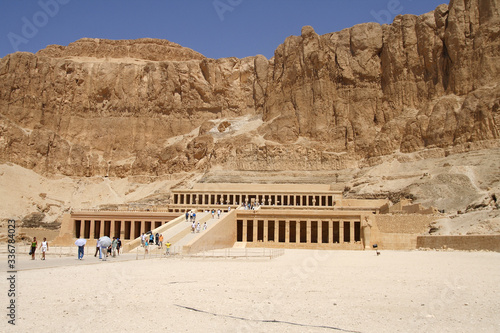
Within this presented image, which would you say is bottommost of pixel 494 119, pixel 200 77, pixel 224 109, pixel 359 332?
pixel 359 332

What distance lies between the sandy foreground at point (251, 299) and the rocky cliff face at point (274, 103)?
61112mm

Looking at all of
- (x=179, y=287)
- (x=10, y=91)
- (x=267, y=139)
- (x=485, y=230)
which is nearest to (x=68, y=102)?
(x=10, y=91)

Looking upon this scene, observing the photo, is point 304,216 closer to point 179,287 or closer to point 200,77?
point 179,287

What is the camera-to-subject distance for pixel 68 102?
116 meters

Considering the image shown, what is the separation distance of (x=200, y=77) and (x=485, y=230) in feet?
308

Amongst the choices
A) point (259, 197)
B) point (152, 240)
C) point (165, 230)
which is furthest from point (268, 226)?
point (259, 197)

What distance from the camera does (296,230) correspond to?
45.8 meters

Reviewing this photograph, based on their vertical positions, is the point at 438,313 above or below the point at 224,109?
below

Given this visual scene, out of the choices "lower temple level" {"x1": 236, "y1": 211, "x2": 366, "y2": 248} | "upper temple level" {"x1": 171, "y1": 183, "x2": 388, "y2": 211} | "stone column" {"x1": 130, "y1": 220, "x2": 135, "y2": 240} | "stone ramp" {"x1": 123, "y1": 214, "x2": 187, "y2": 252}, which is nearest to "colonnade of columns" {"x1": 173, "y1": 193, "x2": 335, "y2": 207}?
"upper temple level" {"x1": 171, "y1": 183, "x2": 388, "y2": 211}

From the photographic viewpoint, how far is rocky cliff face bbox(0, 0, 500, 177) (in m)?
85.1

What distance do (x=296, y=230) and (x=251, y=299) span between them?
31688 mm

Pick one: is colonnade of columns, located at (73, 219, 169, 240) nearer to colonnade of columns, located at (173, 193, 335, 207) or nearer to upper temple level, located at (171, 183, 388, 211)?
upper temple level, located at (171, 183, 388, 211)

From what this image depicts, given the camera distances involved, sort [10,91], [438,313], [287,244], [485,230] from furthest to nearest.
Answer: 1. [10,91]
2. [287,244]
3. [485,230]
4. [438,313]

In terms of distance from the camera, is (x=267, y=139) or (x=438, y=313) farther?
(x=267, y=139)
